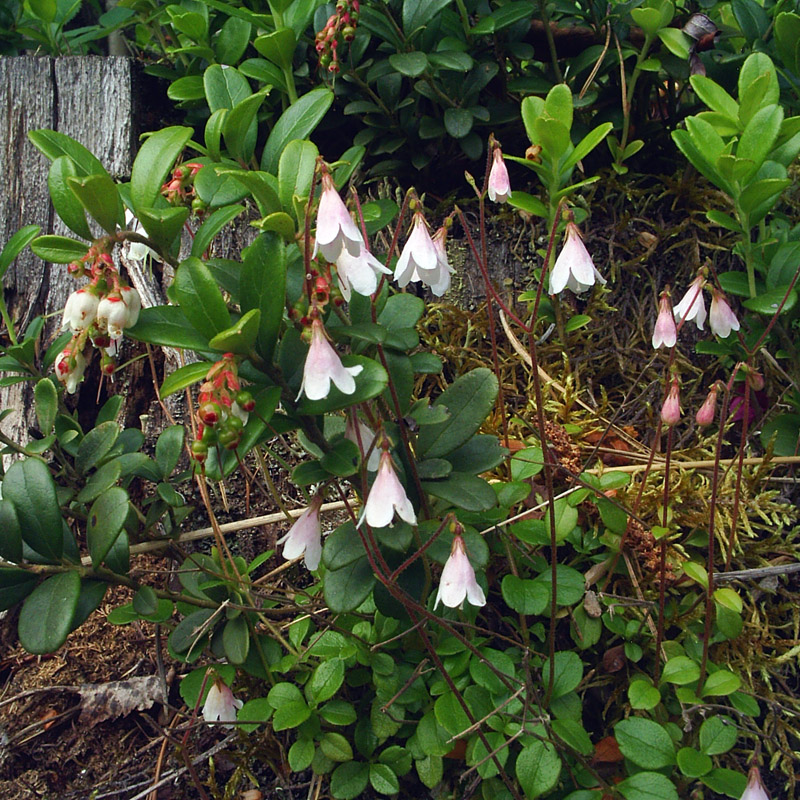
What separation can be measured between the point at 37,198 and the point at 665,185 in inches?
81.3

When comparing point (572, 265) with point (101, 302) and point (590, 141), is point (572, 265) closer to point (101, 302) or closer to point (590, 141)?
point (590, 141)

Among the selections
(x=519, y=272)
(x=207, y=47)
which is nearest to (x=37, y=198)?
(x=207, y=47)

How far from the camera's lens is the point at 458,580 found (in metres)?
1.23

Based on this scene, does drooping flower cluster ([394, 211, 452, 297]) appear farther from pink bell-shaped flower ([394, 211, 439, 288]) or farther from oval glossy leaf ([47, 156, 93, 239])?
oval glossy leaf ([47, 156, 93, 239])

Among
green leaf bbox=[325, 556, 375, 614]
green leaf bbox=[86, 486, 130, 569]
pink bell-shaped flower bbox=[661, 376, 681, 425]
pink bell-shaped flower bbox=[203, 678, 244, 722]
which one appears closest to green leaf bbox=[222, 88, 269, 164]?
green leaf bbox=[86, 486, 130, 569]

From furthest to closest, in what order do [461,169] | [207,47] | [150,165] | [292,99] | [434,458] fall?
1. [461,169]
2. [207,47]
3. [292,99]
4. [434,458]
5. [150,165]

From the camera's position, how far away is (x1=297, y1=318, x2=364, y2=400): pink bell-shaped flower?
1.10 m

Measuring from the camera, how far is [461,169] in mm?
2305

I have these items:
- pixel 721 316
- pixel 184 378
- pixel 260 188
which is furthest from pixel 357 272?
pixel 721 316

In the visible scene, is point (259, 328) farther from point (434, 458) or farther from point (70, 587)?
point (70, 587)

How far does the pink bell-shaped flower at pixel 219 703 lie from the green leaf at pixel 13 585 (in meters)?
0.46

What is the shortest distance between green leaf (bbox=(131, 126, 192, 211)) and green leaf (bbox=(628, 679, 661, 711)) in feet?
4.47

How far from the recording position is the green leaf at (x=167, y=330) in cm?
118

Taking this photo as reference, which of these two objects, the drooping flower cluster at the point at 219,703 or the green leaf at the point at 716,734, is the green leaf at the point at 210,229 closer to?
the drooping flower cluster at the point at 219,703
